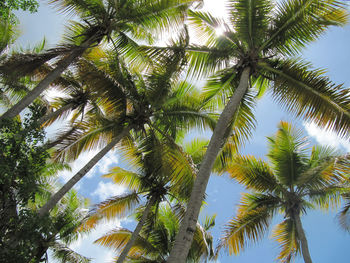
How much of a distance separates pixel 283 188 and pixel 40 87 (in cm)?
987

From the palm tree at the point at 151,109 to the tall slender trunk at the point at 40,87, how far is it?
1777 mm

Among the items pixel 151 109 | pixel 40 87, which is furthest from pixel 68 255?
pixel 40 87

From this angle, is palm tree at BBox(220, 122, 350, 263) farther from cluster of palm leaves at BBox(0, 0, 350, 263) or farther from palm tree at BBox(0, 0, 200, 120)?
palm tree at BBox(0, 0, 200, 120)

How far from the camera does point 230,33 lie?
29.8 feet

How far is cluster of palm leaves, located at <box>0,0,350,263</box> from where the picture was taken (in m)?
8.26

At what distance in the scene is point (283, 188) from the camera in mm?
12109

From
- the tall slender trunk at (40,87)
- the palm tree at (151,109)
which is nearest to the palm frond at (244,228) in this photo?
the palm tree at (151,109)

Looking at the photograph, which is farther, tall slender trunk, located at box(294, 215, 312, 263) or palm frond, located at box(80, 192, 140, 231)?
palm frond, located at box(80, 192, 140, 231)

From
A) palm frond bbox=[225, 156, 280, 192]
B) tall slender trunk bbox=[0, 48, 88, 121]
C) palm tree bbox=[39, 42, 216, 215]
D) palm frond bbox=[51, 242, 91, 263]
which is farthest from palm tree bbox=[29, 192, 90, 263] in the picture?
palm frond bbox=[225, 156, 280, 192]

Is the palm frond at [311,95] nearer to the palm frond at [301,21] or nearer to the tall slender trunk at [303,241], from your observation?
the palm frond at [301,21]

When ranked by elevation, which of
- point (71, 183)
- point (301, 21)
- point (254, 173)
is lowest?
point (71, 183)

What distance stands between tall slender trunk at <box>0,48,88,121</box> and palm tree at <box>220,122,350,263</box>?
6812 millimetres

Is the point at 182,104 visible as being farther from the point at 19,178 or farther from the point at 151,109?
the point at 19,178

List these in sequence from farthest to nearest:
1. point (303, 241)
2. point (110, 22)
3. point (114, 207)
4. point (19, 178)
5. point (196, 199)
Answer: point (114, 207) → point (303, 241) → point (110, 22) → point (19, 178) → point (196, 199)
